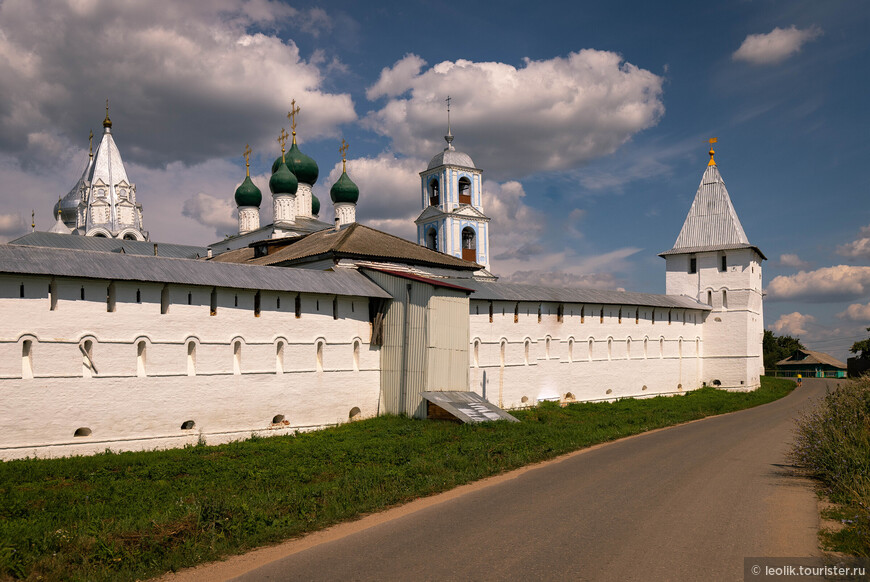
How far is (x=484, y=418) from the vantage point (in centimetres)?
1584

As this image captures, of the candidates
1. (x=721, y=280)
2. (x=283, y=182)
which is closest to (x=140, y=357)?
(x=283, y=182)

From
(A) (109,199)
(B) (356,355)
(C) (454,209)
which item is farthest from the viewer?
(A) (109,199)

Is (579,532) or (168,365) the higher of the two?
(168,365)

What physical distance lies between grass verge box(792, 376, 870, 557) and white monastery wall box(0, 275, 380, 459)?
1041 cm

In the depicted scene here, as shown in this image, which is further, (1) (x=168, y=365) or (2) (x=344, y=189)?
(2) (x=344, y=189)

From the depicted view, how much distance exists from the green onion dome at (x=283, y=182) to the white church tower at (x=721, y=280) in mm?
18822

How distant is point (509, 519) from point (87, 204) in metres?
39.0

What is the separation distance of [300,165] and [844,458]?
3146 centimetres

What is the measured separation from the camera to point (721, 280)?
105 feet

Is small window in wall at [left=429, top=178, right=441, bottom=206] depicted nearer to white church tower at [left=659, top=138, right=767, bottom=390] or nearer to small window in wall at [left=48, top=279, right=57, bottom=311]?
white church tower at [left=659, top=138, right=767, bottom=390]

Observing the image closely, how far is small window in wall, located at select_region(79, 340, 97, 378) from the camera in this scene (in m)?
13.0

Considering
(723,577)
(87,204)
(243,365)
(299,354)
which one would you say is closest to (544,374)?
(299,354)

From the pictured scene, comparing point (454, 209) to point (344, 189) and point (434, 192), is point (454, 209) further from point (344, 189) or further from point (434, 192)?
point (344, 189)

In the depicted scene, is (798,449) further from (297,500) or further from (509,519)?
(297,500)
